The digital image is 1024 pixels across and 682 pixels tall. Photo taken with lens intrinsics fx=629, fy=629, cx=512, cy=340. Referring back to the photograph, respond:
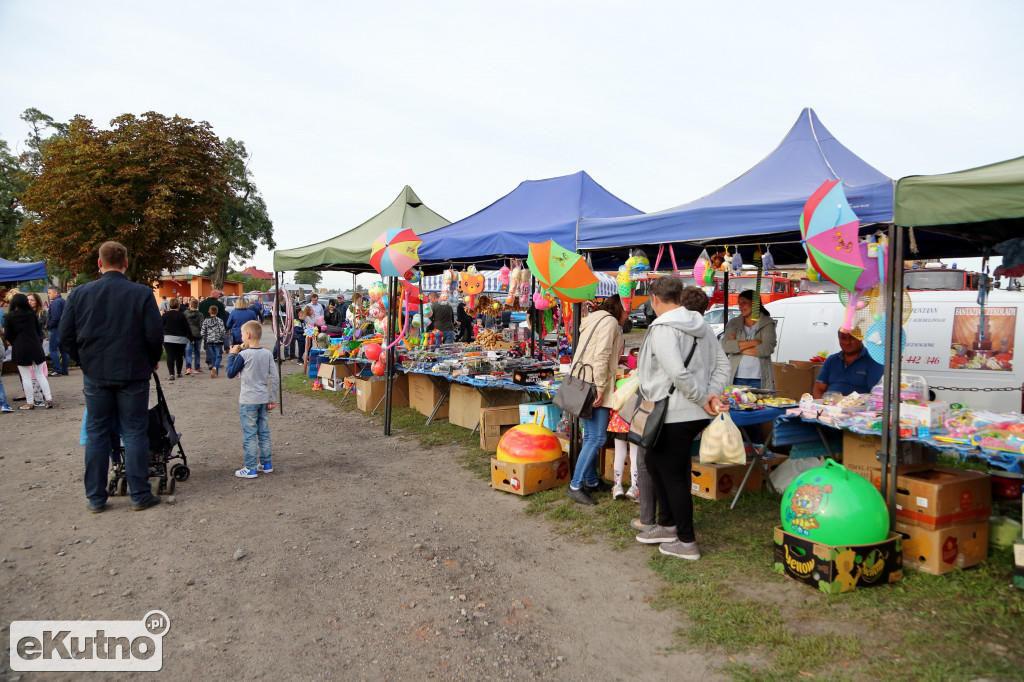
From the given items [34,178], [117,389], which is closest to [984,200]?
[117,389]

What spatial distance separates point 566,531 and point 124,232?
61.9ft

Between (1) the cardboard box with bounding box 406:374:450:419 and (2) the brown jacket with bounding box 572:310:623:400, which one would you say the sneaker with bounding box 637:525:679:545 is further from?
(1) the cardboard box with bounding box 406:374:450:419

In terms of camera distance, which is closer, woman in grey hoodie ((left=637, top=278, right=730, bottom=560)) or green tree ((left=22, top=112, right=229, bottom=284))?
woman in grey hoodie ((left=637, top=278, right=730, bottom=560))

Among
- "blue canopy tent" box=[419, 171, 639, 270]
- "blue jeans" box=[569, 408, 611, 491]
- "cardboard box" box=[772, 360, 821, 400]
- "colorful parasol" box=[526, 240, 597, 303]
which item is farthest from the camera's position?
"cardboard box" box=[772, 360, 821, 400]

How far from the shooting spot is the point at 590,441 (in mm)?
5188

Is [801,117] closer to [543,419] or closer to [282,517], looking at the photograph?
[543,419]

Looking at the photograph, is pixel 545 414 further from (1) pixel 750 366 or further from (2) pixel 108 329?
(2) pixel 108 329

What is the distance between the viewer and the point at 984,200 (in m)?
3.24

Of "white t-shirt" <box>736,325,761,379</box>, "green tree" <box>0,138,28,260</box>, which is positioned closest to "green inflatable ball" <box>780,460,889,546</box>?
"white t-shirt" <box>736,325,761,379</box>

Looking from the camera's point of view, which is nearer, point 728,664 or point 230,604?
point 728,664

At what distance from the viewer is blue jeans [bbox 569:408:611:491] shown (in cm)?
514

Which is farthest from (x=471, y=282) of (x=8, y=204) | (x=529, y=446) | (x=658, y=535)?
(x=8, y=204)

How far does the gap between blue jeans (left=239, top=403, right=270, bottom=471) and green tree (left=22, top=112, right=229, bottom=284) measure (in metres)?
15.3

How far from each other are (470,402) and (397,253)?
2.13 m
